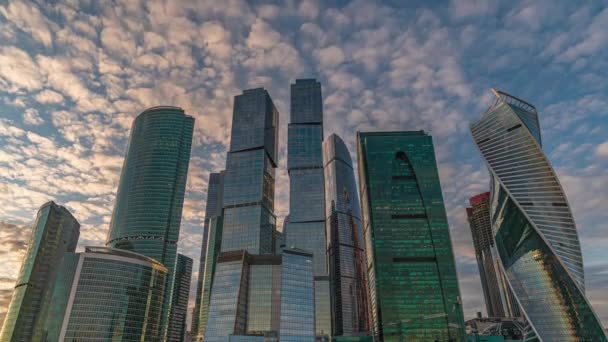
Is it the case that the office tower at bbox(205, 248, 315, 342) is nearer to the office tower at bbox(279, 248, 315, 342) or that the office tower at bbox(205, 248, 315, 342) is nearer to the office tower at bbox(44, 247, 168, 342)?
the office tower at bbox(279, 248, 315, 342)

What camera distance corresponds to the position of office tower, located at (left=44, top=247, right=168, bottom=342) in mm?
147625

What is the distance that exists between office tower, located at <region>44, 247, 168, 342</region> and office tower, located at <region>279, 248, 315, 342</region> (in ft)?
209

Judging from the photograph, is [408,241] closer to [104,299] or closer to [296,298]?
[296,298]

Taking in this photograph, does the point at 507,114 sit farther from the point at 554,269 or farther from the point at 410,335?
the point at 410,335

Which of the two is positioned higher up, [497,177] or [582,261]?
[497,177]

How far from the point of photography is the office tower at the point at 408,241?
505 feet

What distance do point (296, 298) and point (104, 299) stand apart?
77528 millimetres

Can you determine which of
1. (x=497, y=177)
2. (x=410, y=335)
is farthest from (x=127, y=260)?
(x=497, y=177)

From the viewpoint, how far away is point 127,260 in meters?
165

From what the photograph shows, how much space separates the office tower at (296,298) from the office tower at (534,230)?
80.8m

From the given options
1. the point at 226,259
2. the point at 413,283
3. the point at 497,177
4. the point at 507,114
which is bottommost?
the point at 413,283

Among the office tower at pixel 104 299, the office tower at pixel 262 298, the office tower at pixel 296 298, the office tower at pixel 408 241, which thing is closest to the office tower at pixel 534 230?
the office tower at pixel 408 241

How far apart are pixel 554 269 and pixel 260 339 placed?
10967 cm

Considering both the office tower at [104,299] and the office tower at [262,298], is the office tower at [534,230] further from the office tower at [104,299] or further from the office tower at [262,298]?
the office tower at [104,299]
